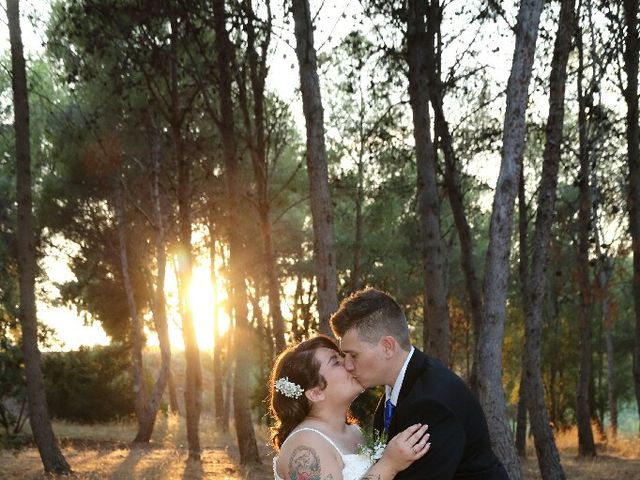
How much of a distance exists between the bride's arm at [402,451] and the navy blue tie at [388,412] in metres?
0.26

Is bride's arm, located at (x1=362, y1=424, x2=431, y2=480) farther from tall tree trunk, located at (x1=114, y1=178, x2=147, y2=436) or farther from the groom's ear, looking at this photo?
tall tree trunk, located at (x1=114, y1=178, x2=147, y2=436)

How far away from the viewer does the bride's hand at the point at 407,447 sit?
14.9 feet

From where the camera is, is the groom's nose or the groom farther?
the groom's nose

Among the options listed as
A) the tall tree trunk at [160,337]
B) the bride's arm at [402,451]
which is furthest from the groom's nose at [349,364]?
the tall tree trunk at [160,337]

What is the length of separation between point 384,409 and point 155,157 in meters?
20.2

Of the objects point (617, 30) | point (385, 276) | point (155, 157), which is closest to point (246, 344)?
point (155, 157)

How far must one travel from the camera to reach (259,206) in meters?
17.4

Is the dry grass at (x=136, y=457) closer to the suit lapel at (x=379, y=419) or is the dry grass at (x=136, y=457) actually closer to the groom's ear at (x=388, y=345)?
the suit lapel at (x=379, y=419)

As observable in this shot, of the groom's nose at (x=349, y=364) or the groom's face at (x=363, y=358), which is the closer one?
the groom's face at (x=363, y=358)

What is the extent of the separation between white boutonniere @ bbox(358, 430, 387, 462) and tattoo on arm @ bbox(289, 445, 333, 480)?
0.99 feet

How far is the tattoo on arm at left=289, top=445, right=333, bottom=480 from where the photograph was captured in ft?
16.0

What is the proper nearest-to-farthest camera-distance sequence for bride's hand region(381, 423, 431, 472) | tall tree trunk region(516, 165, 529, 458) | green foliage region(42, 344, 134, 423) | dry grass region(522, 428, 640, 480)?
bride's hand region(381, 423, 431, 472), dry grass region(522, 428, 640, 480), tall tree trunk region(516, 165, 529, 458), green foliage region(42, 344, 134, 423)

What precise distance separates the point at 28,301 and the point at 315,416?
36.3 feet

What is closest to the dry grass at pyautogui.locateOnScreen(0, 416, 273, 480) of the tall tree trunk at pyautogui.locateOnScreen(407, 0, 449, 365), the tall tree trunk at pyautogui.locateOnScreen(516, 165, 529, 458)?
the tall tree trunk at pyautogui.locateOnScreen(407, 0, 449, 365)
